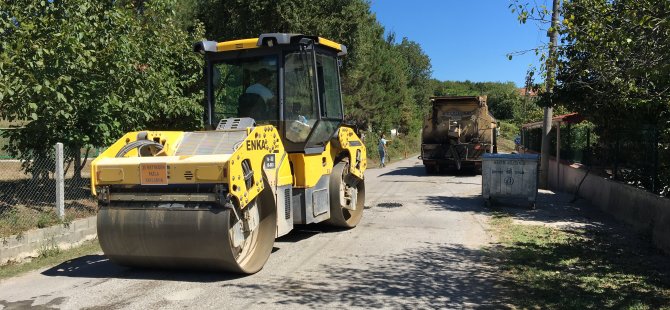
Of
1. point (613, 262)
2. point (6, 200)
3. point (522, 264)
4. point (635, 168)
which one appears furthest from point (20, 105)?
point (635, 168)

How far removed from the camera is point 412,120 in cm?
5219

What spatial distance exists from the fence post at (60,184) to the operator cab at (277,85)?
2338 millimetres

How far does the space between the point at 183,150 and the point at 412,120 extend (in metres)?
46.5

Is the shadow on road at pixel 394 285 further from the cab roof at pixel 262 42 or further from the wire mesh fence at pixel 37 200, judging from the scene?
the wire mesh fence at pixel 37 200

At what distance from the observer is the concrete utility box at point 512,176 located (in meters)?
11.6

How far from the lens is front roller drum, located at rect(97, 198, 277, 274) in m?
5.60

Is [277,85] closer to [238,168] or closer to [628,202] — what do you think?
[238,168]

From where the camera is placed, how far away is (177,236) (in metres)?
5.68

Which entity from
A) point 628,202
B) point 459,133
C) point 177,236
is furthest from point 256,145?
point 459,133

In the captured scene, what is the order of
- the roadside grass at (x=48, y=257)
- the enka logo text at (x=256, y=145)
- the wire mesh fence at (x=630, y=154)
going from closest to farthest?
the enka logo text at (x=256, y=145)
the roadside grass at (x=48, y=257)
the wire mesh fence at (x=630, y=154)

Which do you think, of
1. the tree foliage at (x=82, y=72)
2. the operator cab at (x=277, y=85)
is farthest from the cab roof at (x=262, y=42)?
the tree foliage at (x=82, y=72)

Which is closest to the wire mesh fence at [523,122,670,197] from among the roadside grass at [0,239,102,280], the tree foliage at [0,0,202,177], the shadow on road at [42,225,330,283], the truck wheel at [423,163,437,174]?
the truck wheel at [423,163,437,174]

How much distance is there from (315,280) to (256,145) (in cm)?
166

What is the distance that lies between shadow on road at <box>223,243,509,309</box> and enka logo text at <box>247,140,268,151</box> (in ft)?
4.91
